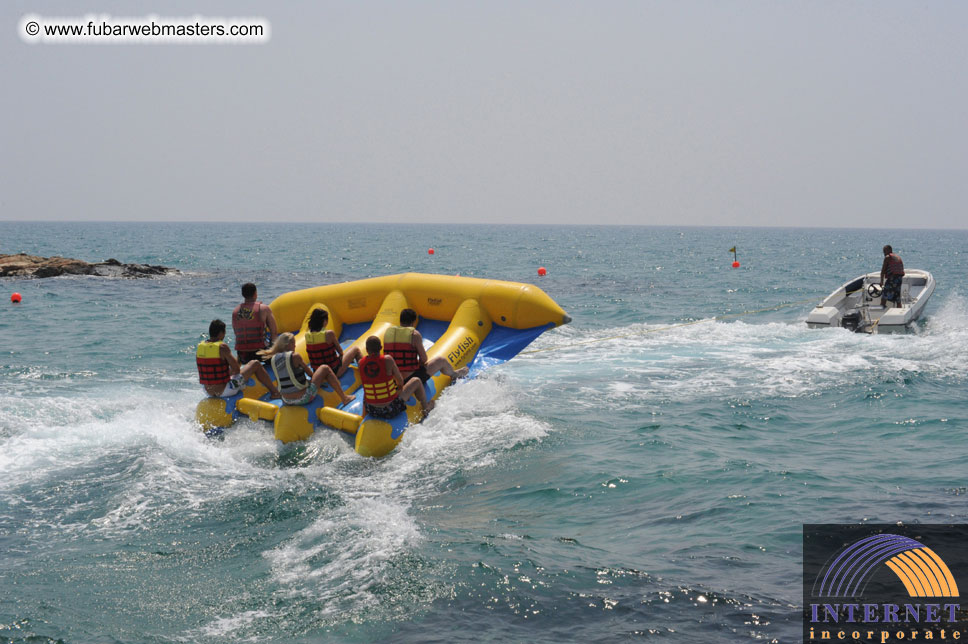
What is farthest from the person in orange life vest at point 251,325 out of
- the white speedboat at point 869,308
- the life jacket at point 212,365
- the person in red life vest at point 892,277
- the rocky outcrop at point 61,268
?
the rocky outcrop at point 61,268

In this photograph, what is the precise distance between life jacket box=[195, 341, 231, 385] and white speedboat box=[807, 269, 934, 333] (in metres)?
10.6

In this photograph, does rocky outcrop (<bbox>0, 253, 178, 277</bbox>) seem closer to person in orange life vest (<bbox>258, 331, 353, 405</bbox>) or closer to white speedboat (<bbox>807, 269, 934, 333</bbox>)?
person in orange life vest (<bbox>258, 331, 353, 405</bbox>)

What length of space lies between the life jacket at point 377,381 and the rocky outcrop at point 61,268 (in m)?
21.2

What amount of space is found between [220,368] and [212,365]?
78mm

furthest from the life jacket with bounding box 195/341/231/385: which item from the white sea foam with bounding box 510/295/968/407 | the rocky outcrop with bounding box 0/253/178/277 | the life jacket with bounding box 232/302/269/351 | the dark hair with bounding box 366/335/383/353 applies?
the rocky outcrop with bounding box 0/253/178/277

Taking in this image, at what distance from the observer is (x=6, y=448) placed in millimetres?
7211

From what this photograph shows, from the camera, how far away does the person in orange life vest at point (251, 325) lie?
7.91 m

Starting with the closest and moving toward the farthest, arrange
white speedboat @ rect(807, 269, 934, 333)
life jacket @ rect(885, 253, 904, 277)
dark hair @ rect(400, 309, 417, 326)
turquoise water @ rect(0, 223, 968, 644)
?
turquoise water @ rect(0, 223, 968, 644)
dark hair @ rect(400, 309, 417, 326)
white speedboat @ rect(807, 269, 934, 333)
life jacket @ rect(885, 253, 904, 277)

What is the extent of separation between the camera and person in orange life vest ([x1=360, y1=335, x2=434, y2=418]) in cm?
686

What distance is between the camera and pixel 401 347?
293 inches

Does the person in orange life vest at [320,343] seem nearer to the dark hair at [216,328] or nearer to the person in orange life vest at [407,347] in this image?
the person in orange life vest at [407,347]

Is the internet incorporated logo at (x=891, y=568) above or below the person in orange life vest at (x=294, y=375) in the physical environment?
below

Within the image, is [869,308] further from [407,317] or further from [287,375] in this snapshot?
[287,375]

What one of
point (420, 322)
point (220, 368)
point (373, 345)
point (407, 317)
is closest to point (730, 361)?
point (420, 322)
